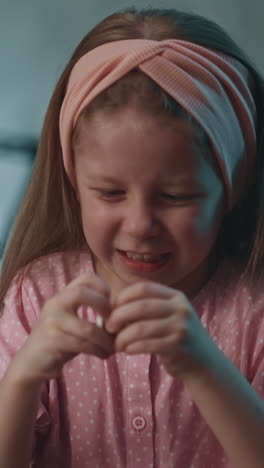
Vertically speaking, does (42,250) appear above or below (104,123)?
below

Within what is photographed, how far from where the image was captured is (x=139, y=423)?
94cm

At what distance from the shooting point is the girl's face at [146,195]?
2.65 ft

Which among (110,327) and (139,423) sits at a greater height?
(110,327)

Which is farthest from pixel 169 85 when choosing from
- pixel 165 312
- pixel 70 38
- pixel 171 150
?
pixel 70 38

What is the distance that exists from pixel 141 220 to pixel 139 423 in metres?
0.26

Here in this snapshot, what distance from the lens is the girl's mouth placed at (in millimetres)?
878

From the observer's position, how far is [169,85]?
2.69 feet

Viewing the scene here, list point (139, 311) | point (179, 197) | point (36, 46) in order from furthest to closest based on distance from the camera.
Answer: point (36, 46) → point (179, 197) → point (139, 311)

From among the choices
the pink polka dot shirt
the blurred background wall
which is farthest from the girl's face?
the blurred background wall

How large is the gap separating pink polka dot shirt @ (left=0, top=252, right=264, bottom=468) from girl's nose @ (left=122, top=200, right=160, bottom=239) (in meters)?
0.19

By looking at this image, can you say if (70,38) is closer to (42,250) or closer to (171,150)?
(42,250)

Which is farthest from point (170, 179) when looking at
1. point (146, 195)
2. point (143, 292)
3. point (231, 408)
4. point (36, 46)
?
point (36, 46)

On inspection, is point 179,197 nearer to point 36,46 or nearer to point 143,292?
point 143,292

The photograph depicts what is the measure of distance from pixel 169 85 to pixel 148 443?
1.35 feet
